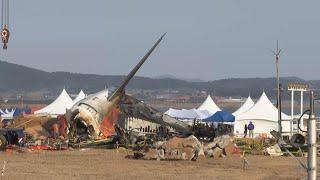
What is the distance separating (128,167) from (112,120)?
75.9 feet

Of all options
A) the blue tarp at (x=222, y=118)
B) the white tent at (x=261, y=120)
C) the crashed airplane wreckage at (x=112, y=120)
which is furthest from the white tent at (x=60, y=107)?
the blue tarp at (x=222, y=118)

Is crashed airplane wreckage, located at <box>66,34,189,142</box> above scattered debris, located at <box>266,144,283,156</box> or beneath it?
above

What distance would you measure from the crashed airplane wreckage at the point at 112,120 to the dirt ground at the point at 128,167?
7.27m

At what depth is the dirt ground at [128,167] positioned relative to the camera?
1133 inches

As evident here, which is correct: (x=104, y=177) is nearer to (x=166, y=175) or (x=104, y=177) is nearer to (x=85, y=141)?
(x=166, y=175)

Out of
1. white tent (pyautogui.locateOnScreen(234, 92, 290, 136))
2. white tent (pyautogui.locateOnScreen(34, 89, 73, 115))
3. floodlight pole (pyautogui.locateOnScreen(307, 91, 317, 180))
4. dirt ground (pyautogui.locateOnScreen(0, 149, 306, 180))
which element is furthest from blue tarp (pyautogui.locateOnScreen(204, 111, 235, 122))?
floodlight pole (pyautogui.locateOnScreen(307, 91, 317, 180))

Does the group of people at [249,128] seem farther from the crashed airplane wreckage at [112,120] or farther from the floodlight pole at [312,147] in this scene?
the floodlight pole at [312,147]

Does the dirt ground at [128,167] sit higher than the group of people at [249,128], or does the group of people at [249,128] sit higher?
the group of people at [249,128]

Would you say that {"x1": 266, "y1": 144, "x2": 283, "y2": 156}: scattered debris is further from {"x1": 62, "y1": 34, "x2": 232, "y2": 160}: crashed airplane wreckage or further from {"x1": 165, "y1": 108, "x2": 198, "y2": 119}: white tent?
{"x1": 165, "y1": 108, "x2": 198, "y2": 119}: white tent

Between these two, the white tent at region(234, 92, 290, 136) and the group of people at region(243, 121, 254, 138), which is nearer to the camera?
the group of people at region(243, 121, 254, 138)

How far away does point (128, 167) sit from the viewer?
3281cm

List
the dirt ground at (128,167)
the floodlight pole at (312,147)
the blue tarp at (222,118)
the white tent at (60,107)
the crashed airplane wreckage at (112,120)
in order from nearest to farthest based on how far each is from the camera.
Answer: the floodlight pole at (312,147) < the dirt ground at (128,167) < the crashed airplane wreckage at (112,120) < the blue tarp at (222,118) < the white tent at (60,107)

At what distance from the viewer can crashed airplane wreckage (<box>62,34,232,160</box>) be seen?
48.9 meters

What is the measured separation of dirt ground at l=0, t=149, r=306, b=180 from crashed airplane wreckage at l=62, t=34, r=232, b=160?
286 inches
